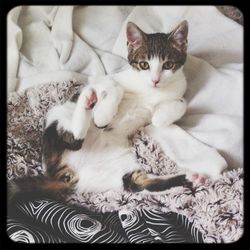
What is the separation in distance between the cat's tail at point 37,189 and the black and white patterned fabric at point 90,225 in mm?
23

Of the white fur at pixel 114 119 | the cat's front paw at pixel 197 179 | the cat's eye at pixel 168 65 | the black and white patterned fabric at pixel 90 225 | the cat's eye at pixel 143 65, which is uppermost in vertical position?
the cat's eye at pixel 168 65

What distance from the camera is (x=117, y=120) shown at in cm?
107

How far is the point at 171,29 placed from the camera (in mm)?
1061

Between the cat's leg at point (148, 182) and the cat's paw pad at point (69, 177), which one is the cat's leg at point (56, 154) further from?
the cat's leg at point (148, 182)

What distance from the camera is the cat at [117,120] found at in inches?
41.2

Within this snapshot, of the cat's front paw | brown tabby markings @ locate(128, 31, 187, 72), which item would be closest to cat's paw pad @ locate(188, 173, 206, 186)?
the cat's front paw

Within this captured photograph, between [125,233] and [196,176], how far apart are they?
0.65 feet

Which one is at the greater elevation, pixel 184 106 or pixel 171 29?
pixel 171 29

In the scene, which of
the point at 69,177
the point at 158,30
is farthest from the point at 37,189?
the point at 158,30

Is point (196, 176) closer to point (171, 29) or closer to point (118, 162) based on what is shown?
point (118, 162)

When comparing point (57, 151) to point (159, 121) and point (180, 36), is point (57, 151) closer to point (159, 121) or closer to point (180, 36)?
point (159, 121)

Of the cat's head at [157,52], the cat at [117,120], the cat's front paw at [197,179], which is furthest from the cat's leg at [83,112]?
the cat's front paw at [197,179]
